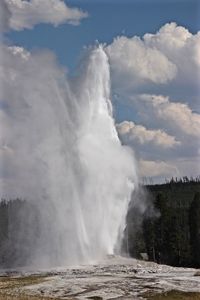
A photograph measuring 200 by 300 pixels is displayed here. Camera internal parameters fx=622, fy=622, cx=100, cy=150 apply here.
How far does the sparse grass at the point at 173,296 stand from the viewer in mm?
43653

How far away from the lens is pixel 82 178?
76.7m

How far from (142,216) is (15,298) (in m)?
62.7

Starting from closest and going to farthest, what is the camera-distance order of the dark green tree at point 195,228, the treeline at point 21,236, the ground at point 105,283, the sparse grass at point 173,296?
the sparse grass at point 173,296 < the ground at point 105,283 < the treeline at point 21,236 < the dark green tree at point 195,228

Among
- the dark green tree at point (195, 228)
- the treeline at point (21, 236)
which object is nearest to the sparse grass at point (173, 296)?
the treeline at point (21, 236)

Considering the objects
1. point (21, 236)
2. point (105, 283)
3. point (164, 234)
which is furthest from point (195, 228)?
point (105, 283)

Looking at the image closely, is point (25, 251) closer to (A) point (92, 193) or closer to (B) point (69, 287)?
(A) point (92, 193)

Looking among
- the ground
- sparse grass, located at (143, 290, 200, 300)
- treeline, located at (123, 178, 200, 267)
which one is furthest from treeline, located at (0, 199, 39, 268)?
sparse grass, located at (143, 290, 200, 300)

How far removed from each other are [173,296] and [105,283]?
24.2 ft

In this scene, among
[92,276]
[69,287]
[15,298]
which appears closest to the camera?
[15,298]

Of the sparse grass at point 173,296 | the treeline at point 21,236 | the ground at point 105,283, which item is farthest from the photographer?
the treeline at point 21,236

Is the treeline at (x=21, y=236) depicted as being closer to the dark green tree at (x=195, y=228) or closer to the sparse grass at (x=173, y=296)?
the dark green tree at (x=195, y=228)

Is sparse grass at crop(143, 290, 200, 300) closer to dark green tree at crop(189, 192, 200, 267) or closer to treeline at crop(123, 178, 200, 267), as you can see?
treeline at crop(123, 178, 200, 267)

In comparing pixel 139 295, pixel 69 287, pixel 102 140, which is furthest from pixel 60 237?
pixel 139 295

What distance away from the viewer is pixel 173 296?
44375 mm
